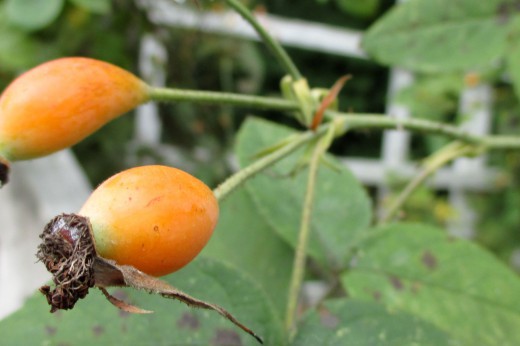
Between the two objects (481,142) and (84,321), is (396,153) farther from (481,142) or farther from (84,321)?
(84,321)

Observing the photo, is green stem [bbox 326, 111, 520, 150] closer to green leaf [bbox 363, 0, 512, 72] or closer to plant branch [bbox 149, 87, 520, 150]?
plant branch [bbox 149, 87, 520, 150]

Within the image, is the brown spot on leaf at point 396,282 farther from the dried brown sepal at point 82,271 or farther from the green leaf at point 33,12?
the green leaf at point 33,12

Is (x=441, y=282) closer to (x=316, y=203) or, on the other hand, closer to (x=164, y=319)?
(x=316, y=203)

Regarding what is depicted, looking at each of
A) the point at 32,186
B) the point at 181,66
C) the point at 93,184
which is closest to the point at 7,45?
the point at 32,186

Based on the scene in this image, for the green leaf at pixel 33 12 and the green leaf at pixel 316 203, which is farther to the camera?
the green leaf at pixel 33 12

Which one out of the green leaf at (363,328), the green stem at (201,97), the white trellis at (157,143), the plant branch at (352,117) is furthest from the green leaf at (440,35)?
the green leaf at (363,328)

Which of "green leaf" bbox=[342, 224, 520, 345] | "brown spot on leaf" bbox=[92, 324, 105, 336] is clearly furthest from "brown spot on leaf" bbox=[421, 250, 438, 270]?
"brown spot on leaf" bbox=[92, 324, 105, 336]

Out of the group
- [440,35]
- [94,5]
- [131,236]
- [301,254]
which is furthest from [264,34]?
[94,5]
